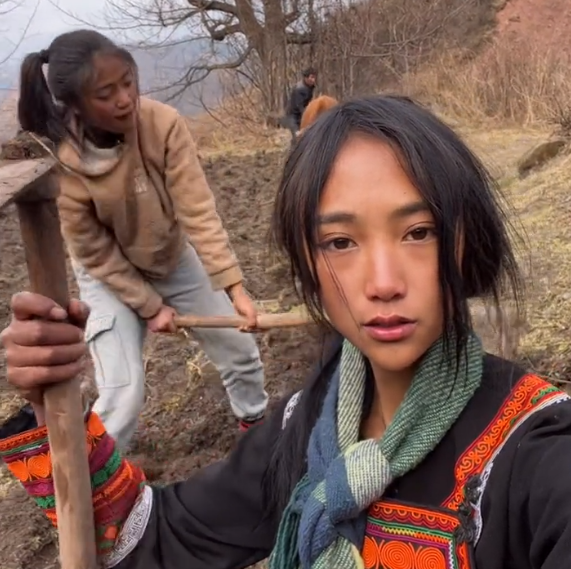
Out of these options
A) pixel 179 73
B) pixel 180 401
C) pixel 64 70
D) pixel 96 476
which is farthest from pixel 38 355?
pixel 179 73

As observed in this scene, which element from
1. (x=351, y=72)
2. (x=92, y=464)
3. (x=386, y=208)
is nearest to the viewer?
(x=386, y=208)

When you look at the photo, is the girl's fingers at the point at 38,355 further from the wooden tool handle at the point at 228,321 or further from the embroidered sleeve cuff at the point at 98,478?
the wooden tool handle at the point at 228,321

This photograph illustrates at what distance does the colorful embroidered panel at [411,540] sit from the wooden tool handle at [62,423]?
51 cm

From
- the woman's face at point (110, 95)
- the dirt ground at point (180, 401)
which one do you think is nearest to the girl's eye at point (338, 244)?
the dirt ground at point (180, 401)

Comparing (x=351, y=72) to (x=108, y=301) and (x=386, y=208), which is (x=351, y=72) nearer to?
(x=108, y=301)

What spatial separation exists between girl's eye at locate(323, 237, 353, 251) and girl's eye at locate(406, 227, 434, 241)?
80 mm

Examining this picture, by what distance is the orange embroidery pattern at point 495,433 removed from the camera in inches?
39.8

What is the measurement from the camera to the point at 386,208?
1.04 m

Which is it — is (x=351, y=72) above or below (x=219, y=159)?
above

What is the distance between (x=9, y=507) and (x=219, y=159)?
288 inches

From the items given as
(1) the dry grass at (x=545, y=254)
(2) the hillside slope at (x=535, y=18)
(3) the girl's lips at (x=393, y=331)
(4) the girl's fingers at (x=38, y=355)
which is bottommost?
(1) the dry grass at (x=545, y=254)

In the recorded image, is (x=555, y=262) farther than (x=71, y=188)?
Yes

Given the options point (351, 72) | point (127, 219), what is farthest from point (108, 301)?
point (351, 72)

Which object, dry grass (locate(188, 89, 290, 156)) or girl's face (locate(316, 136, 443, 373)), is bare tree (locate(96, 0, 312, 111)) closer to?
Result: dry grass (locate(188, 89, 290, 156))
